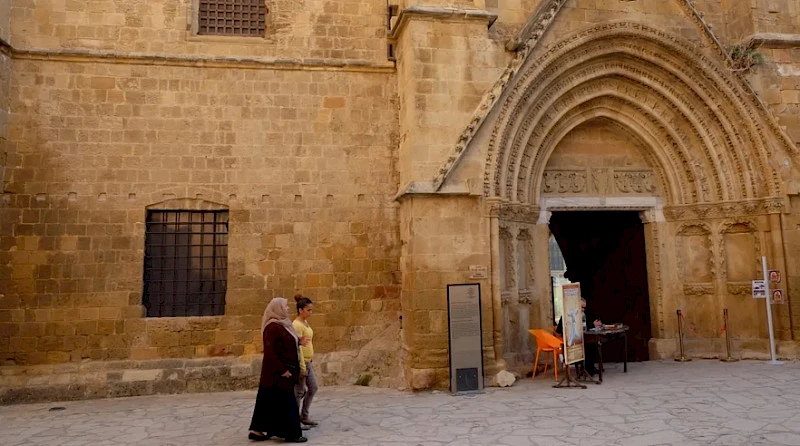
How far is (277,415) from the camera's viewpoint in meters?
5.33

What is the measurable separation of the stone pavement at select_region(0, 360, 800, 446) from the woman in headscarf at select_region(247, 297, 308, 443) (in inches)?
12.0

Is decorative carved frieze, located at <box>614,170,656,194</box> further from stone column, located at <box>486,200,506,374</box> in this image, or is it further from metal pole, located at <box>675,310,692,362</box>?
stone column, located at <box>486,200,506,374</box>

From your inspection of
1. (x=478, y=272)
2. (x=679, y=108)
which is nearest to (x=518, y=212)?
(x=478, y=272)

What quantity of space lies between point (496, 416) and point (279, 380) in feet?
8.33

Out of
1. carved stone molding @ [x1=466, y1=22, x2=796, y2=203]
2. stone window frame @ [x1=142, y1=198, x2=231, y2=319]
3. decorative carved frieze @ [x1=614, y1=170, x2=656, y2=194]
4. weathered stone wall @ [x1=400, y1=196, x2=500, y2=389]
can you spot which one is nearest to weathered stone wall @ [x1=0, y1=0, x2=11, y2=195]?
stone window frame @ [x1=142, y1=198, x2=231, y2=319]

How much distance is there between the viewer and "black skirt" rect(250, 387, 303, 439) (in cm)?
529

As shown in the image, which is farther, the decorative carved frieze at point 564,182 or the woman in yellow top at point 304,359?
the decorative carved frieze at point 564,182

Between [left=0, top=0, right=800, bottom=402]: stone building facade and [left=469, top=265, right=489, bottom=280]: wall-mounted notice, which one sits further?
[left=0, top=0, right=800, bottom=402]: stone building facade

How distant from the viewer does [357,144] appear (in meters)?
9.38

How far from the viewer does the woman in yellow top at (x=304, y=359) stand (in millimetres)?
5652

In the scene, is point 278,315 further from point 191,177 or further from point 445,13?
point 445,13

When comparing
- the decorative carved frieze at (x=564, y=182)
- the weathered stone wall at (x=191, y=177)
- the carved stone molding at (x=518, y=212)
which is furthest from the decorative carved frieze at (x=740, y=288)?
the weathered stone wall at (x=191, y=177)

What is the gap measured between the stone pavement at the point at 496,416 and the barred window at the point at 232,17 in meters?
6.11

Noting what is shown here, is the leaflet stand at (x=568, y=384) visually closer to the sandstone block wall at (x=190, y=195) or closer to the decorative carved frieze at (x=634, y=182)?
the sandstone block wall at (x=190, y=195)
